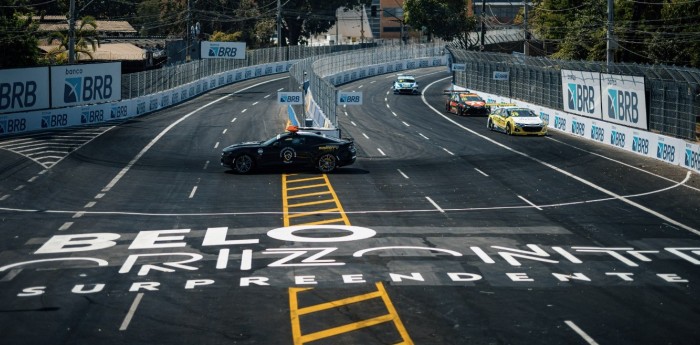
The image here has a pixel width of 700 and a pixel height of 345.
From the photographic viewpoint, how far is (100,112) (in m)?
58.1

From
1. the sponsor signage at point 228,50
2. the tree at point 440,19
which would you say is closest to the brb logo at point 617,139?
the sponsor signage at point 228,50

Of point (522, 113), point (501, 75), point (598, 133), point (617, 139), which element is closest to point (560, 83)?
point (522, 113)

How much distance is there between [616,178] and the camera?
36.9 meters

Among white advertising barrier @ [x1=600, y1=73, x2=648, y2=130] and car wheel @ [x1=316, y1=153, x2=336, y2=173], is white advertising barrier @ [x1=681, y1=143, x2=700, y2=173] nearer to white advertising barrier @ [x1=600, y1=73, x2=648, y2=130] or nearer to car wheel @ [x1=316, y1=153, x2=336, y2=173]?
white advertising barrier @ [x1=600, y1=73, x2=648, y2=130]

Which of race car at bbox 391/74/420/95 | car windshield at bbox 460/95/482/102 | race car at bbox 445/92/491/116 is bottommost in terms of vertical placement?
race car at bbox 445/92/491/116

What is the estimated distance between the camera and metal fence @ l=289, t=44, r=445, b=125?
48.6 meters

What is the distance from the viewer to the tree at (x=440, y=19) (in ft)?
455

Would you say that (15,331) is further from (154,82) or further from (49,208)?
(154,82)

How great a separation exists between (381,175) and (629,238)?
1373 cm

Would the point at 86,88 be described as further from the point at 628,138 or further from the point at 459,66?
the point at 459,66

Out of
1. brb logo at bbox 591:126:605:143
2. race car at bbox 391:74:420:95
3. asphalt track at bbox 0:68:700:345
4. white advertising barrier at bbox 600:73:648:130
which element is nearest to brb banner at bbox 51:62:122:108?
asphalt track at bbox 0:68:700:345

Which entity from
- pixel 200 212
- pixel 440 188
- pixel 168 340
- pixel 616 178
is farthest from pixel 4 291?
pixel 616 178

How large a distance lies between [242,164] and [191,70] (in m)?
46.0

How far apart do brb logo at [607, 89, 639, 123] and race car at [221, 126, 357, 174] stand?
49.9 feet
